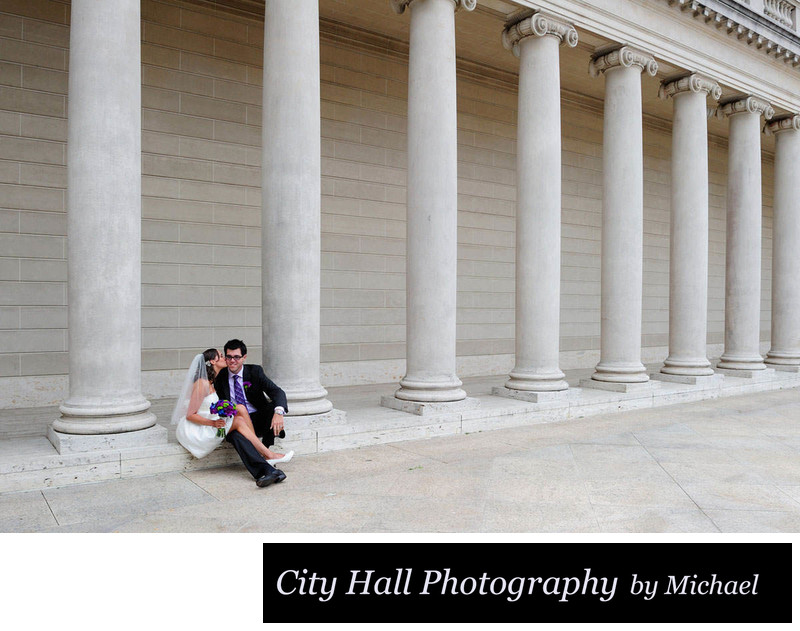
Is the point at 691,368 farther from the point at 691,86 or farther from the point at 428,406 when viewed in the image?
the point at 428,406

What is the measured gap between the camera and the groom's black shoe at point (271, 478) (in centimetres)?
1150

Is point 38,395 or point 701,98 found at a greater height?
point 701,98

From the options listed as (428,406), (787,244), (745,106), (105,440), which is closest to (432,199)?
(428,406)

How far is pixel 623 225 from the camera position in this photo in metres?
21.8

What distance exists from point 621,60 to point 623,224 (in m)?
5.25

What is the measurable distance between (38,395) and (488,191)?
767 inches

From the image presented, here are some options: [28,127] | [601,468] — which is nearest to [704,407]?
[601,468]

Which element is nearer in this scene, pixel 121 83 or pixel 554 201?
pixel 121 83

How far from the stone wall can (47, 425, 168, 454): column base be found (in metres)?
8.04

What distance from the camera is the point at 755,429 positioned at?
17688 mm

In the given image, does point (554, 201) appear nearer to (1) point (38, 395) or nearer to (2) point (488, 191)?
(2) point (488, 191)

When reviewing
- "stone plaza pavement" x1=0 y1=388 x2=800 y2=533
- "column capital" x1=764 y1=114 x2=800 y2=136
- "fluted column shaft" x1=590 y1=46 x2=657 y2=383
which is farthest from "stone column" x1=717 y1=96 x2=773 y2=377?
"stone plaza pavement" x1=0 y1=388 x2=800 y2=533

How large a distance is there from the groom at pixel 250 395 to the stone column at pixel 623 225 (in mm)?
13000

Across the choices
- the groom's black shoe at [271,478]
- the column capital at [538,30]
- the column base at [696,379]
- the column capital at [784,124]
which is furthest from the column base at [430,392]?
the column capital at [784,124]
